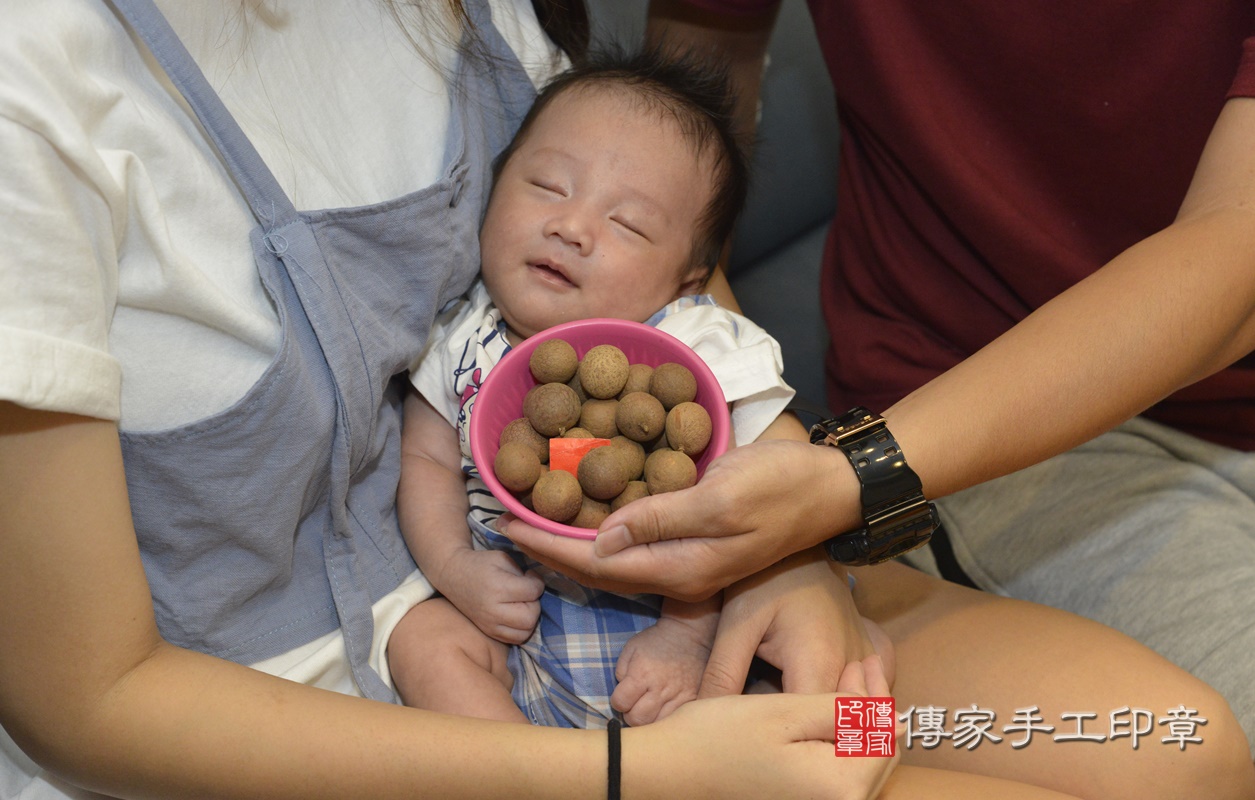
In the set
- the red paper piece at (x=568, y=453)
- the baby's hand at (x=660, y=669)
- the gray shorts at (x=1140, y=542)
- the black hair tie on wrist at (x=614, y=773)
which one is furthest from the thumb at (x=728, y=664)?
the gray shorts at (x=1140, y=542)

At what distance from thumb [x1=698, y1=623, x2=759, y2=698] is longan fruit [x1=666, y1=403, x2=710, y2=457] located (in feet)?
0.70

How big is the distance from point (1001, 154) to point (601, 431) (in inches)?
30.4

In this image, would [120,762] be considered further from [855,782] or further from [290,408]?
[855,782]

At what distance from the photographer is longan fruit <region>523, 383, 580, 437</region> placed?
3.31 feet

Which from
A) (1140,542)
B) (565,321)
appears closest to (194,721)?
(565,321)

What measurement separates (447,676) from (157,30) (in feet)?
2.30

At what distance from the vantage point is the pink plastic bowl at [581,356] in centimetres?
97

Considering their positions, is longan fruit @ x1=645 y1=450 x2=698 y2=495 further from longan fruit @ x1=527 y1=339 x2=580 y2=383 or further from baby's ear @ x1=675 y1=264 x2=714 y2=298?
baby's ear @ x1=675 y1=264 x2=714 y2=298

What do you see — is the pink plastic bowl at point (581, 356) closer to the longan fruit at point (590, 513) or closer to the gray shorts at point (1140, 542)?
the longan fruit at point (590, 513)

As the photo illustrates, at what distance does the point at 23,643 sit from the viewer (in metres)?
0.74

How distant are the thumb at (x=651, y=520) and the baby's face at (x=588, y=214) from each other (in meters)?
0.35

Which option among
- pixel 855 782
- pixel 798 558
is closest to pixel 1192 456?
pixel 798 558

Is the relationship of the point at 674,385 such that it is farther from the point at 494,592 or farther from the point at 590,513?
the point at 494,592

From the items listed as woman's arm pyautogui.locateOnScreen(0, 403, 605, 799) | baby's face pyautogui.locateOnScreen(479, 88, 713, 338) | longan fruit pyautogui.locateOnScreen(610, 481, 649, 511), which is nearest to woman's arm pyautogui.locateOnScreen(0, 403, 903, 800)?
woman's arm pyautogui.locateOnScreen(0, 403, 605, 799)
